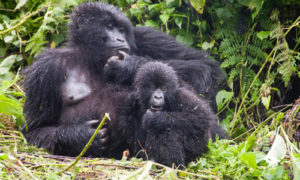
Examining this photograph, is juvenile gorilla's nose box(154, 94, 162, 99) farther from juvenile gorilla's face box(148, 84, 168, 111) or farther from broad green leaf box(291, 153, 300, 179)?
broad green leaf box(291, 153, 300, 179)

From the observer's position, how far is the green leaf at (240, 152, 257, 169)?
2.74 meters

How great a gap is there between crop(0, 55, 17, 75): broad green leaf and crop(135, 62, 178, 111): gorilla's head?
183 centimetres

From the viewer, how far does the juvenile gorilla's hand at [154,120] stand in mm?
3180

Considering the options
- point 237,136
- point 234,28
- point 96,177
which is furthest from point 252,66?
point 96,177

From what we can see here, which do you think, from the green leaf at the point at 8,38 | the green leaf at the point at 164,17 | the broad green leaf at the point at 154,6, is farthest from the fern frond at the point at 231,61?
the green leaf at the point at 8,38

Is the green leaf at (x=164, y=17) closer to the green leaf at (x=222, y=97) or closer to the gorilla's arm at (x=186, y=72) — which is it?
the gorilla's arm at (x=186, y=72)

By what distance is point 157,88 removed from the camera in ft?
11.0

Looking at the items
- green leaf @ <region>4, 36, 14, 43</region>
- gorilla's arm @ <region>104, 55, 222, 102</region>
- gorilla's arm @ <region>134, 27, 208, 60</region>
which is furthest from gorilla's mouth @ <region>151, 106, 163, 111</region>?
green leaf @ <region>4, 36, 14, 43</region>

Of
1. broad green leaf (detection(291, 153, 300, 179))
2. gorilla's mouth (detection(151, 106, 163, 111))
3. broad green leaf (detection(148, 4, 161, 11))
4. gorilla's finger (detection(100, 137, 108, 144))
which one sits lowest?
gorilla's finger (detection(100, 137, 108, 144))

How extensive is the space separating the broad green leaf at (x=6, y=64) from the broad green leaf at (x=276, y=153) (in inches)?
114

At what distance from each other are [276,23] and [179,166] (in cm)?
199

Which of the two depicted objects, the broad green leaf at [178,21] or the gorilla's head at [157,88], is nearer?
the gorilla's head at [157,88]

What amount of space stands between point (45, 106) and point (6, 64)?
1178mm

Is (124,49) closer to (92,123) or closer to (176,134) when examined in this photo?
(92,123)
